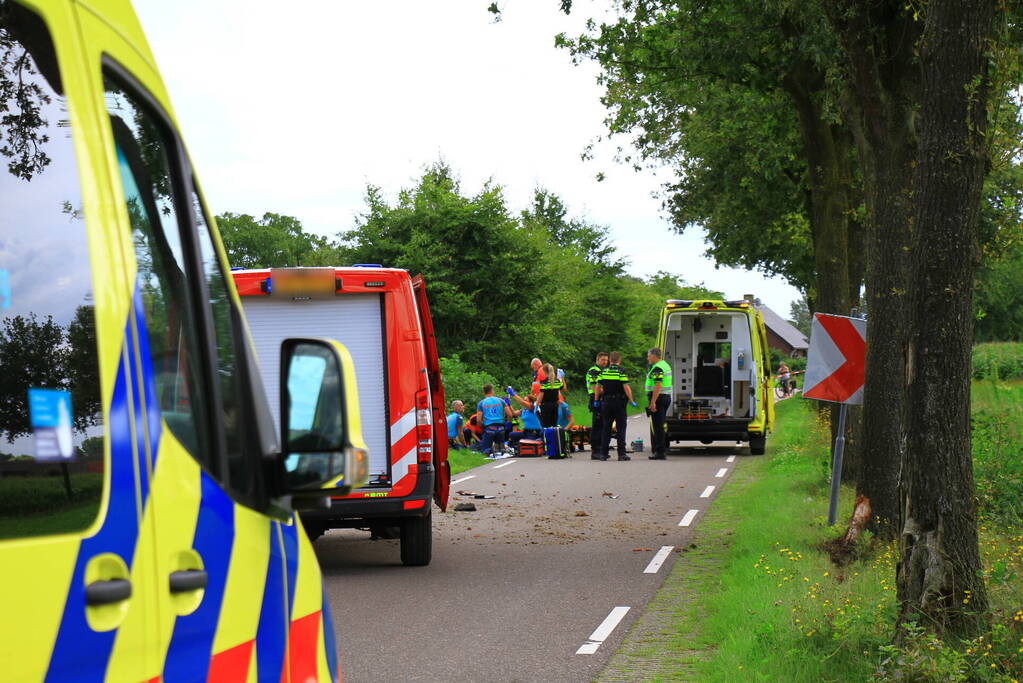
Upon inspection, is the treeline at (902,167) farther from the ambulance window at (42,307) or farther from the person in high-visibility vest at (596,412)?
the ambulance window at (42,307)

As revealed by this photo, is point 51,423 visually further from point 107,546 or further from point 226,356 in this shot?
point 226,356

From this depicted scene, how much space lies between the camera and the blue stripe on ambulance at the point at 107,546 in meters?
1.99

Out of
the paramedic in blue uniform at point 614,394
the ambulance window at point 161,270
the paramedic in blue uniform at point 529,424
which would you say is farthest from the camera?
the paramedic in blue uniform at point 529,424

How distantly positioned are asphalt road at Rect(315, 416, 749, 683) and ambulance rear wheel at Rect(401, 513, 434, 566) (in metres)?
0.09

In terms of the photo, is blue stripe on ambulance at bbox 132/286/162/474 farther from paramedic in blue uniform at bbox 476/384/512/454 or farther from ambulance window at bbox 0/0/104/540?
paramedic in blue uniform at bbox 476/384/512/454

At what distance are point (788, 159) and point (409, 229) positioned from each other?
17.7m

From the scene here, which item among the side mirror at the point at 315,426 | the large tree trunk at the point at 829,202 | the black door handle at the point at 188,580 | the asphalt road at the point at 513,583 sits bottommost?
the asphalt road at the point at 513,583

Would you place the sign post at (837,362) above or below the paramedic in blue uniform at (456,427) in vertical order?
above

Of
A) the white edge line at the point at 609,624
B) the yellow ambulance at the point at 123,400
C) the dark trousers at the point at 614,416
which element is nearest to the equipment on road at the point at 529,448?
the dark trousers at the point at 614,416

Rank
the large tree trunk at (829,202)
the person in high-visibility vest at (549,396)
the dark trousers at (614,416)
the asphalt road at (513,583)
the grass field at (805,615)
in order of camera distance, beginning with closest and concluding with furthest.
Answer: the grass field at (805,615) < the asphalt road at (513,583) < the large tree trunk at (829,202) < the dark trousers at (614,416) < the person in high-visibility vest at (549,396)

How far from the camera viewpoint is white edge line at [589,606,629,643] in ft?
26.7

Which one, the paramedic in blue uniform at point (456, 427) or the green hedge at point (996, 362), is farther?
the paramedic in blue uniform at point (456, 427)

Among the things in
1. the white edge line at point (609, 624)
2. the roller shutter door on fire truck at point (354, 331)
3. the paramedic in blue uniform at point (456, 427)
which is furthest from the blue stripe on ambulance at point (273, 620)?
the paramedic in blue uniform at point (456, 427)

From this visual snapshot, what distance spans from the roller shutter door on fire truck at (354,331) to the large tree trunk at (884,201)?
Answer: 4145 millimetres
